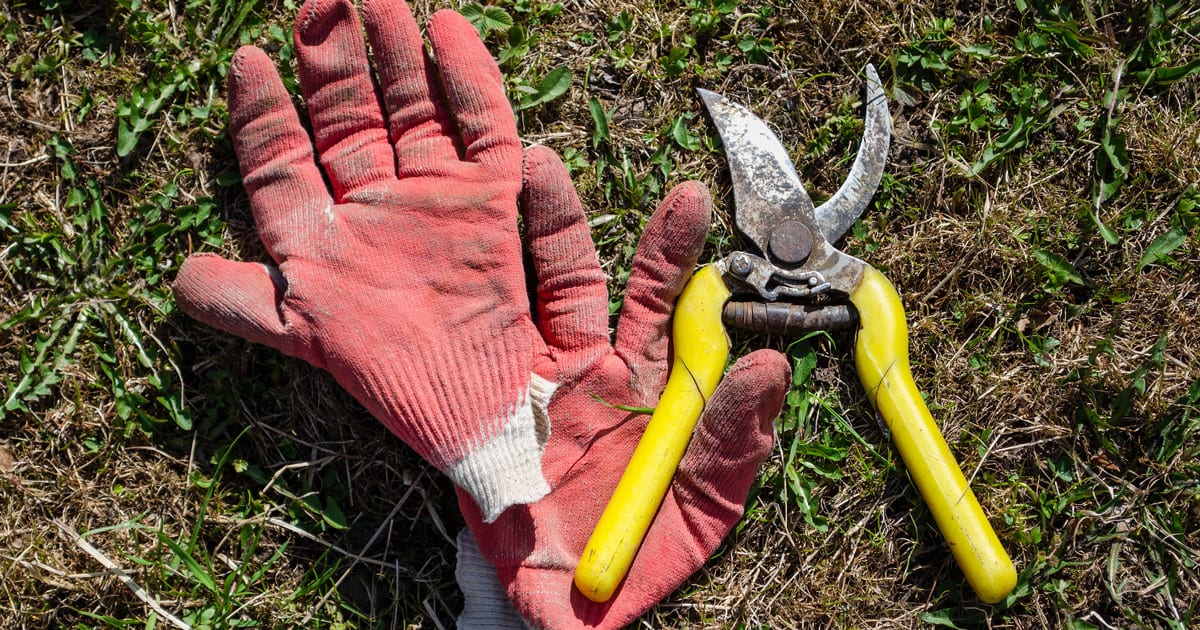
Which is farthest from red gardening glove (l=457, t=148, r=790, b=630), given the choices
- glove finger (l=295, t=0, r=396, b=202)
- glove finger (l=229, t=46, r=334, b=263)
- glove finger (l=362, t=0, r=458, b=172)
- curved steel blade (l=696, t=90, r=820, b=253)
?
glove finger (l=229, t=46, r=334, b=263)

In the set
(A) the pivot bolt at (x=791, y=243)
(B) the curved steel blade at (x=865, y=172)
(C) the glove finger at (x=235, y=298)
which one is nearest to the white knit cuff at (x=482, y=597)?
(C) the glove finger at (x=235, y=298)

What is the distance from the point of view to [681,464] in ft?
7.12

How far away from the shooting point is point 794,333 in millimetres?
2215

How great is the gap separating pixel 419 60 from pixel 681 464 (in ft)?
3.79

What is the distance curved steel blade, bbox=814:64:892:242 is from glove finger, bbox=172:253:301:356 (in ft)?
4.23

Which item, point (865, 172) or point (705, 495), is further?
point (865, 172)

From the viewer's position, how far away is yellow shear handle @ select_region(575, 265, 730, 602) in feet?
6.75

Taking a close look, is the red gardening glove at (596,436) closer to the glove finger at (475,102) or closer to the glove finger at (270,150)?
the glove finger at (475,102)

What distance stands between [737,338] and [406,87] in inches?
40.1

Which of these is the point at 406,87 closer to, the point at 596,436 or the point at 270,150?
the point at 270,150

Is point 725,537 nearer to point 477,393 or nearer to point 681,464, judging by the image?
point 681,464

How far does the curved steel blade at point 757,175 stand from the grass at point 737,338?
0.08m

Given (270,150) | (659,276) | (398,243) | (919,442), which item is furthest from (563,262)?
(919,442)

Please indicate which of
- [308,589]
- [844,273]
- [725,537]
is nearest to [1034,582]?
[725,537]
